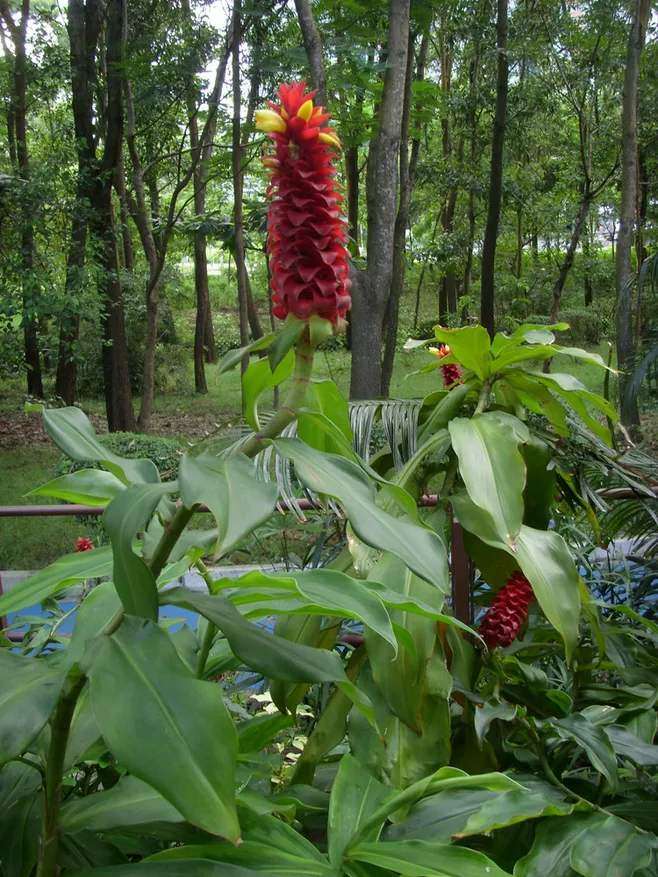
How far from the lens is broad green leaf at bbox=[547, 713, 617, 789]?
3.24 ft

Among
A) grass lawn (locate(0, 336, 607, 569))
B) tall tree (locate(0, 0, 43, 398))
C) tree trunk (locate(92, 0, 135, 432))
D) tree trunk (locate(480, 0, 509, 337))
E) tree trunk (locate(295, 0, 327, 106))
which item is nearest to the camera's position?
tree trunk (locate(295, 0, 327, 106))

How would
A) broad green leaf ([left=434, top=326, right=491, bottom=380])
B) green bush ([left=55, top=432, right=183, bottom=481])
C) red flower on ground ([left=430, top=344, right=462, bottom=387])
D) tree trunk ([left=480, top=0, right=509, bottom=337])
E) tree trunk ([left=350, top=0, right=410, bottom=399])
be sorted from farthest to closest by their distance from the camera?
tree trunk ([left=480, top=0, right=509, bottom=337]), green bush ([left=55, top=432, right=183, bottom=481]), tree trunk ([left=350, top=0, right=410, bottom=399]), red flower on ground ([left=430, top=344, right=462, bottom=387]), broad green leaf ([left=434, top=326, right=491, bottom=380])

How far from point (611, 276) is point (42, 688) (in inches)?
603

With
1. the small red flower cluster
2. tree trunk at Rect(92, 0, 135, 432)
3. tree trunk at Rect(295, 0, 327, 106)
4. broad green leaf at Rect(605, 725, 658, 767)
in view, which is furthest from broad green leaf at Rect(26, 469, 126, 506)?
tree trunk at Rect(92, 0, 135, 432)

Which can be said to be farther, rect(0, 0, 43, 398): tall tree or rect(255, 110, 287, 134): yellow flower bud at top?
rect(0, 0, 43, 398): tall tree

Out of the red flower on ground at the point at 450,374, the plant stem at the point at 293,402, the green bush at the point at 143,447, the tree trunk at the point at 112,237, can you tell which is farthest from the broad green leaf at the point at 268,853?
the tree trunk at the point at 112,237

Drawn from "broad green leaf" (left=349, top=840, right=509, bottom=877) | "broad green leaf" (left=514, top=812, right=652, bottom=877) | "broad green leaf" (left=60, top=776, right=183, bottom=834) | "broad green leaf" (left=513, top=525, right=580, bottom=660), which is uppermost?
"broad green leaf" (left=513, top=525, right=580, bottom=660)

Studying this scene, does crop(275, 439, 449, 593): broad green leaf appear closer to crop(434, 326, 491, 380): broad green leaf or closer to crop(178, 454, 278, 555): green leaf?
crop(178, 454, 278, 555): green leaf

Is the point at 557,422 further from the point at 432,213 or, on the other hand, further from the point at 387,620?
the point at 432,213

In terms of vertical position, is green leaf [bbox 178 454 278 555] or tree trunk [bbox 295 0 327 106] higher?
tree trunk [bbox 295 0 327 106]

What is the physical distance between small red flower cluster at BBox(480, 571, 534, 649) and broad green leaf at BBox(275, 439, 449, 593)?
456 millimetres

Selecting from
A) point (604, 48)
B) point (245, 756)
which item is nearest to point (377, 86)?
point (604, 48)

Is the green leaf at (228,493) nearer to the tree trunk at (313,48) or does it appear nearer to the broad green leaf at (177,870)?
the broad green leaf at (177,870)

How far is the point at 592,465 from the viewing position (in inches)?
57.0
